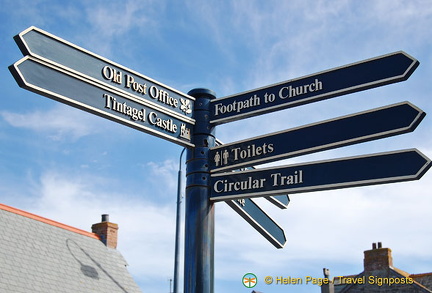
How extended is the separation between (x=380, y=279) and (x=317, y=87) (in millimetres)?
18448

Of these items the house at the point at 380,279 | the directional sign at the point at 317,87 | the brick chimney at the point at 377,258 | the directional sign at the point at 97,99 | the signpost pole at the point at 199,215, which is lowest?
the signpost pole at the point at 199,215

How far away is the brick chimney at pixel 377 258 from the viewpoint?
22.2 m

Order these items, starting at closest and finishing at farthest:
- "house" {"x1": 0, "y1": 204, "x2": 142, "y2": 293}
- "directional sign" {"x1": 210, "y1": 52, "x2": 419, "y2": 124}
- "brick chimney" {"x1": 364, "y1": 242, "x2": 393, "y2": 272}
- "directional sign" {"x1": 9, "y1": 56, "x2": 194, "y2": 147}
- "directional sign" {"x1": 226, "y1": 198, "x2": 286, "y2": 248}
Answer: "directional sign" {"x1": 9, "y1": 56, "x2": 194, "y2": 147}
"directional sign" {"x1": 210, "y1": 52, "x2": 419, "y2": 124}
"directional sign" {"x1": 226, "y1": 198, "x2": 286, "y2": 248}
"house" {"x1": 0, "y1": 204, "x2": 142, "y2": 293}
"brick chimney" {"x1": 364, "y1": 242, "x2": 393, "y2": 272}

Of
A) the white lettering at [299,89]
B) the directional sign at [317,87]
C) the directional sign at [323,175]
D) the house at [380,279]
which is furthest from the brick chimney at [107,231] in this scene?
the white lettering at [299,89]

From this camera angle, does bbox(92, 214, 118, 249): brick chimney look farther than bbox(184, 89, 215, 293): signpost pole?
Yes

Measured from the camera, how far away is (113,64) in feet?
16.7

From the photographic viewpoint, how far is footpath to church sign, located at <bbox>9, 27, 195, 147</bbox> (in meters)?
4.46

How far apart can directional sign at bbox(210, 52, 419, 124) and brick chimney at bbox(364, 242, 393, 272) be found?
1833 centimetres

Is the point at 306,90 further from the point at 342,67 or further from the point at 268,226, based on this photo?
the point at 268,226

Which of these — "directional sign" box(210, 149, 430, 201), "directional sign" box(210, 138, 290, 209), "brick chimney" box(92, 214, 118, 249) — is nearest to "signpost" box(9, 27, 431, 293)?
"directional sign" box(210, 149, 430, 201)

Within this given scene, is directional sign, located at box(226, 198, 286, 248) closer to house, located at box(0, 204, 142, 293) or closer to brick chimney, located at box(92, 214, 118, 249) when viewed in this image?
house, located at box(0, 204, 142, 293)

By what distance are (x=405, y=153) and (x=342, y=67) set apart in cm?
Answer: 100

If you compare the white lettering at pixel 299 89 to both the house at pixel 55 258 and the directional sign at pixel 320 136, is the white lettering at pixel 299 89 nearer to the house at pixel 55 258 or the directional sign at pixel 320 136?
the directional sign at pixel 320 136

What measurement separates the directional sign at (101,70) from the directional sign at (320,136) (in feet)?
1.81
